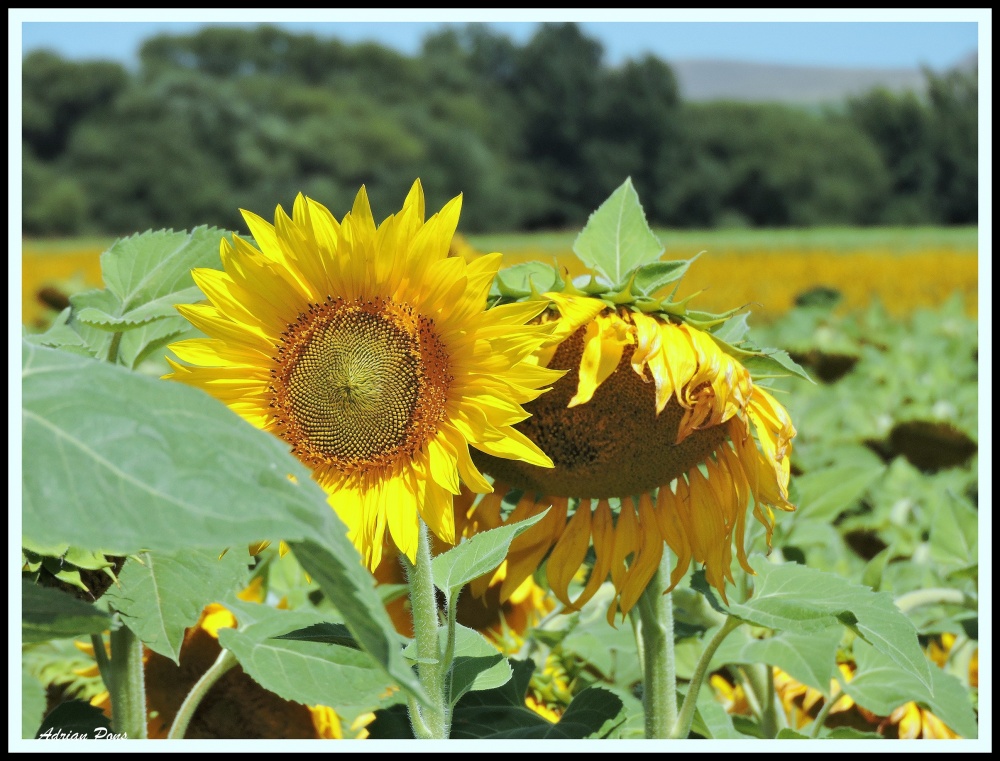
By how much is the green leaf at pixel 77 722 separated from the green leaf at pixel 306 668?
0.15m

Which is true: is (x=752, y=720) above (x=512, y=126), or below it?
below

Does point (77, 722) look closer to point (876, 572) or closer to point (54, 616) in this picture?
point (54, 616)

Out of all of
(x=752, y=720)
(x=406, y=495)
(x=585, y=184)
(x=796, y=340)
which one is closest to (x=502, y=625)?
(x=752, y=720)

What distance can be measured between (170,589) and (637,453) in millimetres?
293

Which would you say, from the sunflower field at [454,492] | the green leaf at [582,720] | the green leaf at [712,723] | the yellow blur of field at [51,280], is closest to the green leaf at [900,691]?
the sunflower field at [454,492]

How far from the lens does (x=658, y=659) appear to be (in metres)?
0.64

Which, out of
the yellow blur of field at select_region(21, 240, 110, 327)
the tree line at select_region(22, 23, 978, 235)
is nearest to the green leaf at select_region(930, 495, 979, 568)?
the yellow blur of field at select_region(21, 240, 110, 327)

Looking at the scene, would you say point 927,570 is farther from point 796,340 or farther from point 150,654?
point 796,340

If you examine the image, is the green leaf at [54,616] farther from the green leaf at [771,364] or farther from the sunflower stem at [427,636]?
the green leaf at [771,364]

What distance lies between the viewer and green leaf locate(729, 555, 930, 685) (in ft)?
1.86

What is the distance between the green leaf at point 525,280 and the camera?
1.92ft

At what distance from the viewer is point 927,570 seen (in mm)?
1043

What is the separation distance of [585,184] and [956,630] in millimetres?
16309

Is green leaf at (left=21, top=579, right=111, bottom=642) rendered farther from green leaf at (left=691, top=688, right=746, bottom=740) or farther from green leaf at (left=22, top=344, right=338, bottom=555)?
green leaf at (left=691, top=688, right=746, bottom=740)
